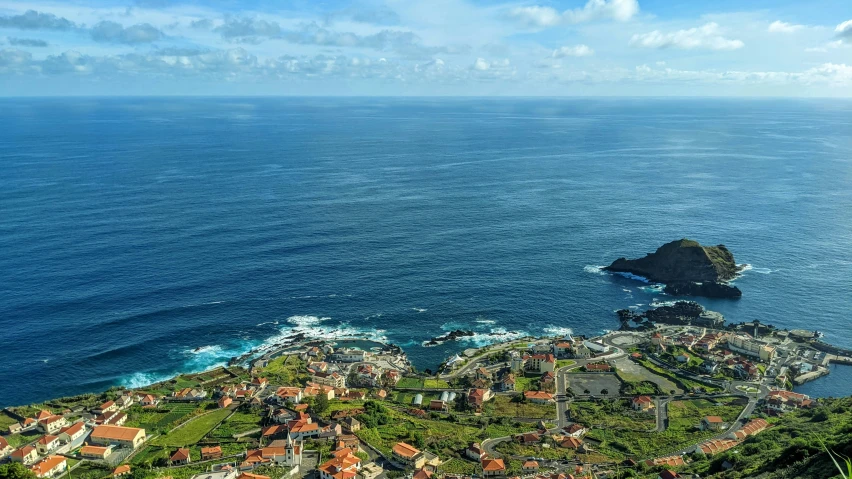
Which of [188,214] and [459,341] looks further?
[188,214]

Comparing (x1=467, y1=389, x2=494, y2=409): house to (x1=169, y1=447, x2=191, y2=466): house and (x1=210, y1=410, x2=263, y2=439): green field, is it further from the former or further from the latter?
(x1=169, y1=447, x2=191, y2=466): house

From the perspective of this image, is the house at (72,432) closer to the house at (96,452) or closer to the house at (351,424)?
the house at (96,452)

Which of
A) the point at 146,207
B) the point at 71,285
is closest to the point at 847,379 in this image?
the point at 71,285

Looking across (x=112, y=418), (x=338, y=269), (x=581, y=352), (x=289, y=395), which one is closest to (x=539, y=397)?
(x=581, y=352)

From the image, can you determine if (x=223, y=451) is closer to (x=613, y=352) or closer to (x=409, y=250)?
(x=613, y=352)

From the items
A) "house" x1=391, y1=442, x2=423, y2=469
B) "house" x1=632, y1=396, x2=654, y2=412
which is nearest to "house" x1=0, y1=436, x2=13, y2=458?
"house" x1=391, y1=442, x2=423, y2=469
